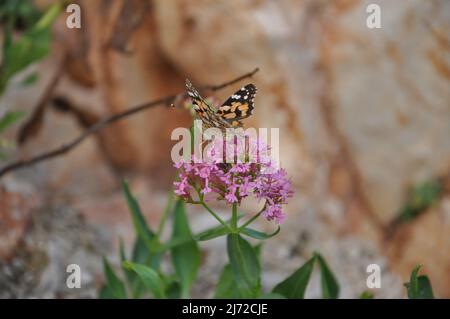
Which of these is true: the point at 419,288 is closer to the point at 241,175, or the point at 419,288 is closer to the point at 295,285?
the point at 295,285

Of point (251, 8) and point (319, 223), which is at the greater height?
point (251, 8)

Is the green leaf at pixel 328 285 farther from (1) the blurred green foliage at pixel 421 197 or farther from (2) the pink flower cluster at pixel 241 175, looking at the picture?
(1) the blurred green foliage at pixel 421 197

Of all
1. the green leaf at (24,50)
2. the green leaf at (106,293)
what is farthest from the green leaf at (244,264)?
the green leaf at (24,50)

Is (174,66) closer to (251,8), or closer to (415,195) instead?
(251,8)

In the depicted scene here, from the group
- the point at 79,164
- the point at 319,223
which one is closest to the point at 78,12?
the point at 79,164

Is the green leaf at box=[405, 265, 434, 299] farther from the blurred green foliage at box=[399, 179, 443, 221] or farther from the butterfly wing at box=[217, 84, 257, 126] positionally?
the blurred green foliage at box=[399, 179, 443, 221]
